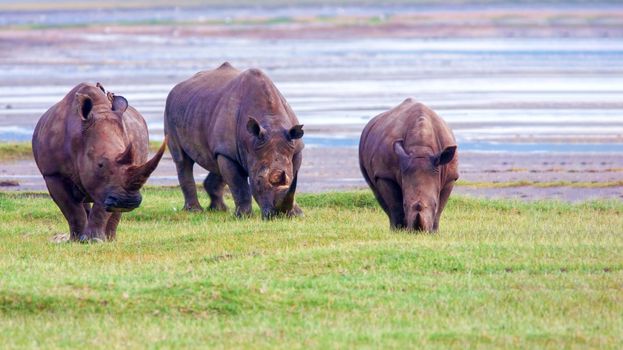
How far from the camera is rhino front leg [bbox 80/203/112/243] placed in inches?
627

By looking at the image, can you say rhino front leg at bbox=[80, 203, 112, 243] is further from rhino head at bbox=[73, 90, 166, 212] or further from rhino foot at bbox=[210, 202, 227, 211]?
rhino foot at bbox=[210, 202, 227, 211]

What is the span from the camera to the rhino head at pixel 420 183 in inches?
627

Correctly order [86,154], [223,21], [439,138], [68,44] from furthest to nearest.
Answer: [223,21], [68,44], [439,138], [86,154]

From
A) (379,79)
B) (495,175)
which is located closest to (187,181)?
(495,175)

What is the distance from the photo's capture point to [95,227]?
16.0 meters

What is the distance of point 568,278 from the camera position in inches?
504

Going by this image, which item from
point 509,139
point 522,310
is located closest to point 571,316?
point 522,310

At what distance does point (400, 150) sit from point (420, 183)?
16.9 inches

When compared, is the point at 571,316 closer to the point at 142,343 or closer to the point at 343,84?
the point at 142,343

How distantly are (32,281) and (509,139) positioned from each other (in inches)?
737

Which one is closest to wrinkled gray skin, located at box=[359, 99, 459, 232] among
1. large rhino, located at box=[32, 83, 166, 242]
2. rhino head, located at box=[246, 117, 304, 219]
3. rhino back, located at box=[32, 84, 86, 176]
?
rhino head, located at box=[246, 117, 304, 219]

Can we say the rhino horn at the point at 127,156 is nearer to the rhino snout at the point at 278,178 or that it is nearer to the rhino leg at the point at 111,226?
the rhino leg at the point at 111,226

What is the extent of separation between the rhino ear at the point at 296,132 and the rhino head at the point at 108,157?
2434mm

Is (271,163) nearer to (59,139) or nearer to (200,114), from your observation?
(200,114)
